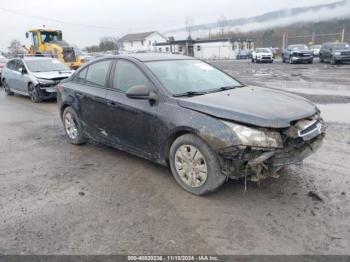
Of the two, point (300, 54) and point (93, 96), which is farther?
point (300, 54)

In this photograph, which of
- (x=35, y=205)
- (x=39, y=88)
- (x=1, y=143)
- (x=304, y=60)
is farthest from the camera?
(x=304, y=60)

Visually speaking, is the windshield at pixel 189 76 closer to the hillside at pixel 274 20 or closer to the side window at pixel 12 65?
the side window at pixel 12 65

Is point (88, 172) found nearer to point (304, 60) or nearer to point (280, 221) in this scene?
point (280, 221)

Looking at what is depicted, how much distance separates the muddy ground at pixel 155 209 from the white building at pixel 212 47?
63829 millimetres

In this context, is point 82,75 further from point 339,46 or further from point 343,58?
point 339,46

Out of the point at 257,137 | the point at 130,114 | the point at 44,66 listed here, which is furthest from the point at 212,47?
the point at 257,137

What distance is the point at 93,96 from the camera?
18.1 feet

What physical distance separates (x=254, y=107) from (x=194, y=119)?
0.70 metres

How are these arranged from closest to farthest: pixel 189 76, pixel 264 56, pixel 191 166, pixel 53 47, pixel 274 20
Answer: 1. pixel 191 166
2. pixel 189 76
3. pixel 53 47
4. pixel 264 56
5. pixel 274 20

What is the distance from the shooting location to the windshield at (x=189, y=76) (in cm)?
465

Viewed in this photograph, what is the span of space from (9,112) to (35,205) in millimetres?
7217

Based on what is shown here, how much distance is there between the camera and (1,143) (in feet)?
22.6

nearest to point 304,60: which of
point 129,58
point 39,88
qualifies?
point 39,88

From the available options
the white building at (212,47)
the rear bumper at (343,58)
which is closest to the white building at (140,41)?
the white building at (212,47)
